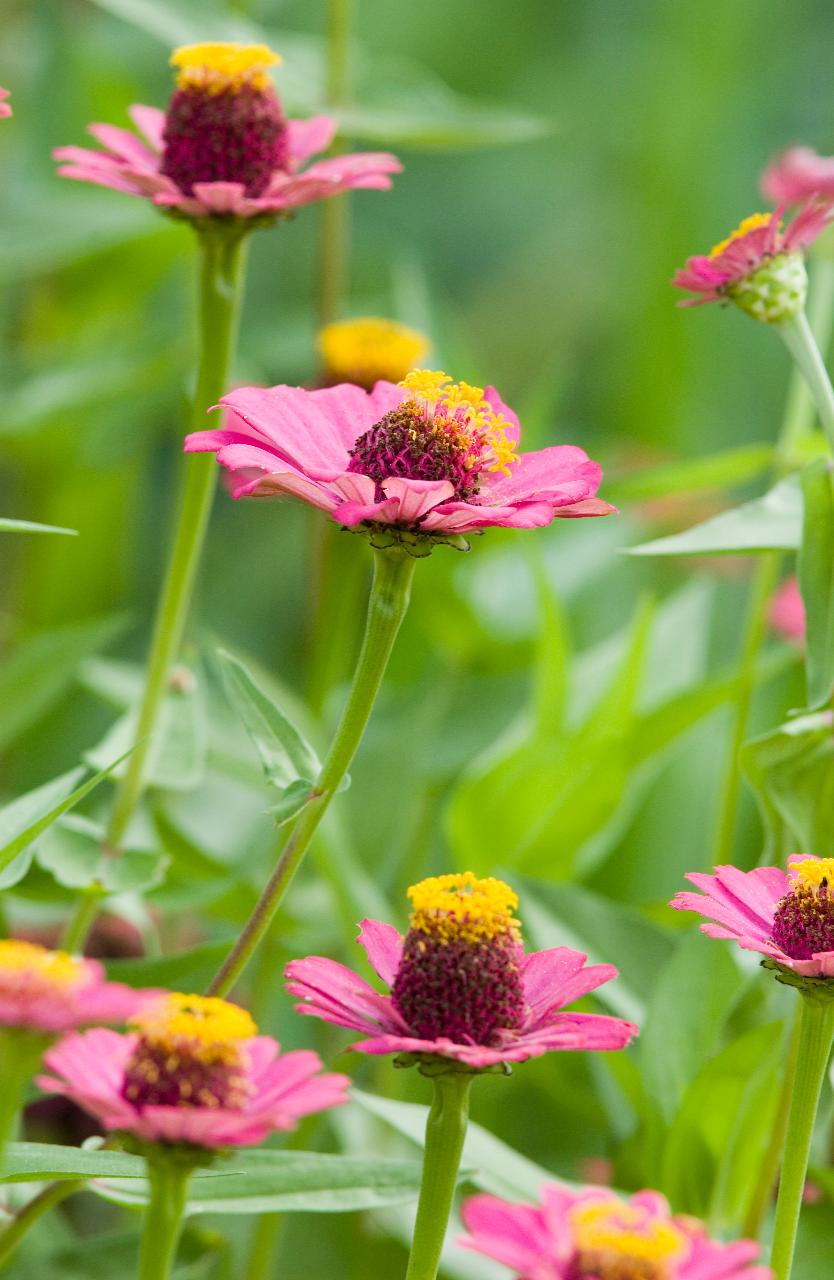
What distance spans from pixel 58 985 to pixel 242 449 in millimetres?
86

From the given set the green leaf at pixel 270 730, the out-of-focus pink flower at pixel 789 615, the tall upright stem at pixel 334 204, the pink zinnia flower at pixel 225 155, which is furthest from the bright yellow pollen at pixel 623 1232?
the tall upright stem at pixel 334 204

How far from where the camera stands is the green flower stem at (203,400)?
0.35 meters

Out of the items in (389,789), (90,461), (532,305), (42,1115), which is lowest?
(42,1115)

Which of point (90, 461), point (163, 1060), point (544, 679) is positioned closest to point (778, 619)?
point (544, 679)

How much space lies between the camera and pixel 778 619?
0.56 metres

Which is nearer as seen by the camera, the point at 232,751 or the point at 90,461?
the point at 232,751

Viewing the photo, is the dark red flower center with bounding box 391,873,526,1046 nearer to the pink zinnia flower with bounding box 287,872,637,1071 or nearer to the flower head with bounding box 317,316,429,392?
the pink zinnia flower with bounding box 287,872,637,1071

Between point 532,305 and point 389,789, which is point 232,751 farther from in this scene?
point 532,305

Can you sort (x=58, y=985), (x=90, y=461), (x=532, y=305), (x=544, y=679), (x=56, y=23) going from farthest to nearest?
(x=532, y=305) → (x=56, y=23) → (x=90, y=461) → (x=544, y=679) → (x=58, y=985)

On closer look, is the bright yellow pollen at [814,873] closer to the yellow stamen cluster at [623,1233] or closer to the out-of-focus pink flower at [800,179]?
the yellow stamen cluster at [623,1233]

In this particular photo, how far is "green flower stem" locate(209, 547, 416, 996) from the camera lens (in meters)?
0.27

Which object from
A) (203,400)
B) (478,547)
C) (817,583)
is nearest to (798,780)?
(817,583)

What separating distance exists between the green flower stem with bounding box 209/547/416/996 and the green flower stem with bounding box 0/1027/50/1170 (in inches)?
2.5

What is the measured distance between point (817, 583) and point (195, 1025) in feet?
0.53
